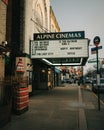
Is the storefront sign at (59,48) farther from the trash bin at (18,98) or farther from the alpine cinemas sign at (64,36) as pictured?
the trash bin at (18,98)

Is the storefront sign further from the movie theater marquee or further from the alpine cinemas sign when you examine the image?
the alpine cinemas sign

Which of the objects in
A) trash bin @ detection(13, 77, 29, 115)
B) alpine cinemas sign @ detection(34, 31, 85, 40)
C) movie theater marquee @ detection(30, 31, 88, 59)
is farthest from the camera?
alpine cinemas sign @ detection(34, 31, 85, 40)

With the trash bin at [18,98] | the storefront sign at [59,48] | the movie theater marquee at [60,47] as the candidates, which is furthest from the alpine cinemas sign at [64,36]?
the trash bin at [18,98]

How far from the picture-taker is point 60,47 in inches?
809

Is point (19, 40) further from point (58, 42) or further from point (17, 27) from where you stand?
point (58, 42)

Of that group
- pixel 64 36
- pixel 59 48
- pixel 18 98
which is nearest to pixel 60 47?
pixel 59 48

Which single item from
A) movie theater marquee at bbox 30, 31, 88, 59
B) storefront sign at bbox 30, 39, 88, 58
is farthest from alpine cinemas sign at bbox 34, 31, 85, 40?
storefront sign at bbox 30, 39, 88, 58

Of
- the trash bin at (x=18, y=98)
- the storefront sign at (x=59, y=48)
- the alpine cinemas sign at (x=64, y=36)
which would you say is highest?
the alpine cinemas sign at (x=64, y=36)

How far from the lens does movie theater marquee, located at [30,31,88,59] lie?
67.0ft

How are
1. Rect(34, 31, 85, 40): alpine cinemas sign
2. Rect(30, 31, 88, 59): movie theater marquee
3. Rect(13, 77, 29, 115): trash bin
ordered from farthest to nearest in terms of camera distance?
Rect(34, 31, 85, 40): alpine cinemas sign
Rect(30, 31, 88, 59): movie theater marquee
Rect(13, 77, 29, 115): trash bin

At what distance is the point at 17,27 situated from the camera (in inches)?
750

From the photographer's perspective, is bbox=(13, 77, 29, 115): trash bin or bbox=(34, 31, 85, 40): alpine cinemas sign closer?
bbox=(13, 77, 29, 115): trash bin

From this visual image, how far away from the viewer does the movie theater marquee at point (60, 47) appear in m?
20.4

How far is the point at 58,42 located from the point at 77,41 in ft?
5.31
